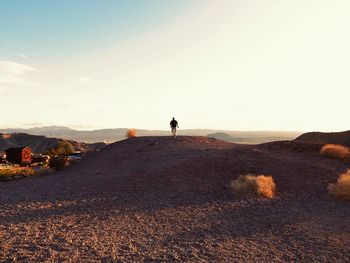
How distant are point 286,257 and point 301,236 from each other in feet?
5.62

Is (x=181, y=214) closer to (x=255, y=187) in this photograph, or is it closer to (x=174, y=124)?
(x=255, y=187)

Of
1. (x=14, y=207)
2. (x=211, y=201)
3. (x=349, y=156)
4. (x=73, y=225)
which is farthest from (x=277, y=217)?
(x=349, y=156)

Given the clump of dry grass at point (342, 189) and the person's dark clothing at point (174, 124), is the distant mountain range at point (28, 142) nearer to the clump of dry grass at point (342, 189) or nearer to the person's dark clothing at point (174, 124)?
the person's dark clothing at point (174, 124)

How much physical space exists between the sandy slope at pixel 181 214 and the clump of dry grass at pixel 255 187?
1.36 ft

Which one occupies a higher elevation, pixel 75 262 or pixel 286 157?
pixel 286 157

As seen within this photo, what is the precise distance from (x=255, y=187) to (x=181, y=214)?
13.0ft

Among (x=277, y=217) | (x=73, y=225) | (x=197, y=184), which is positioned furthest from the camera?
(x=197, y=184)

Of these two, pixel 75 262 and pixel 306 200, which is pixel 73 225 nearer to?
pixel 75 262

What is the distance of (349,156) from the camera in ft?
72.4

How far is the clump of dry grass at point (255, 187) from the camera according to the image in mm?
14570

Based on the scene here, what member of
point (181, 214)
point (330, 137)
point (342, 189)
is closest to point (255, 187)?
point (342, 189)

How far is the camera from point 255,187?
583 inches

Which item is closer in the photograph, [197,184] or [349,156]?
[197,184]

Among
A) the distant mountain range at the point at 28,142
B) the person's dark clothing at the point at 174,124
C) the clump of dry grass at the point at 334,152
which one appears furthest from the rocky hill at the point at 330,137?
the distant mountain range at the point at 28,142
